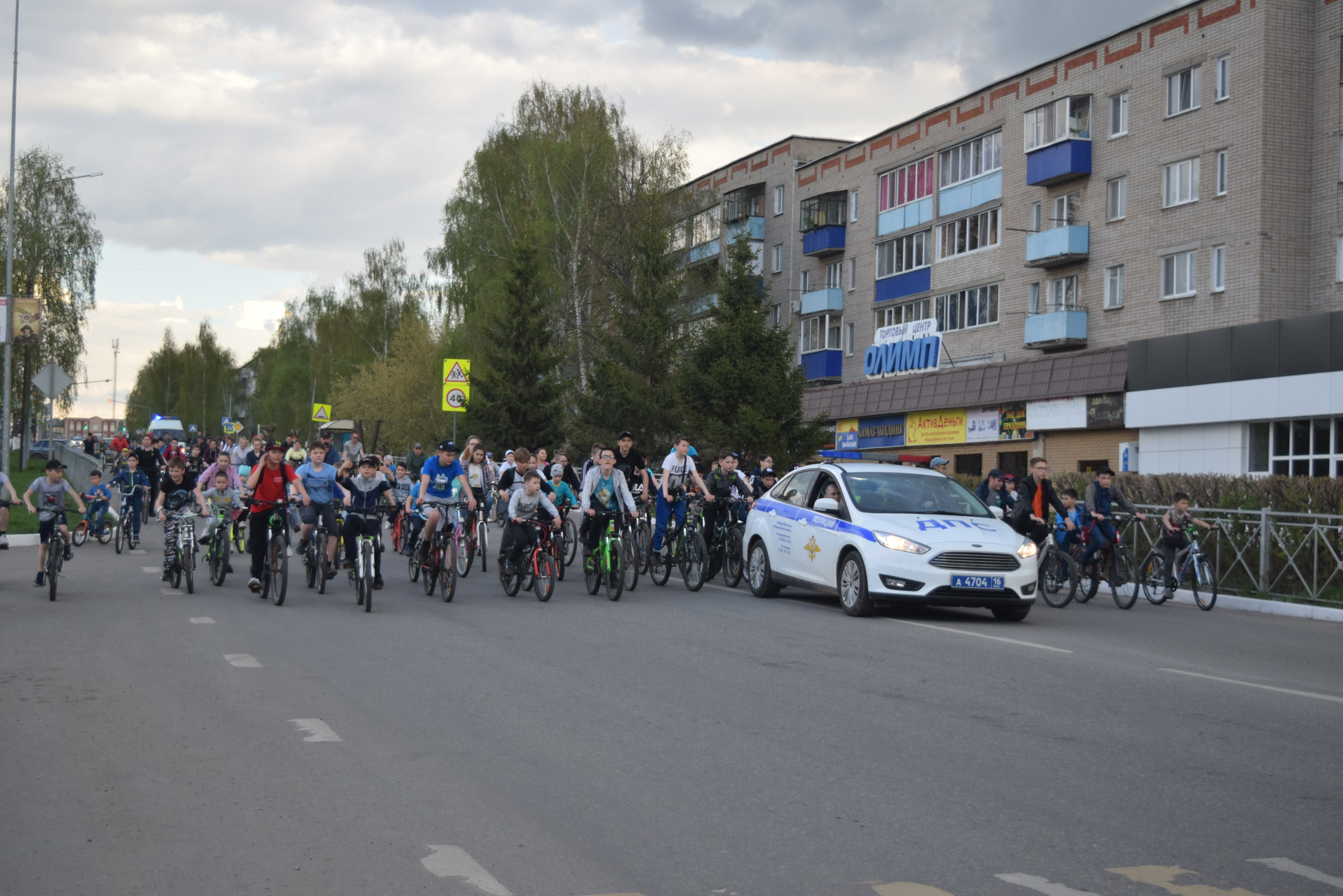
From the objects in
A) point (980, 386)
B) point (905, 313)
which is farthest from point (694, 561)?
point (905, 313)

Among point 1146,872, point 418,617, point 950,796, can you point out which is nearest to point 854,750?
point 950,796

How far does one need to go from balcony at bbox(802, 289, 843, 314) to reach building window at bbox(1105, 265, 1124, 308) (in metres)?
15.9

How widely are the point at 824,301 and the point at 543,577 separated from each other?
4180 centimetres

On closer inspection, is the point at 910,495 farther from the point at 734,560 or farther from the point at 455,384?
the point at 455,384

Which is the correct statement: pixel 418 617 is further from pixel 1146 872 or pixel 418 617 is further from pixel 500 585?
pixel 1146 872

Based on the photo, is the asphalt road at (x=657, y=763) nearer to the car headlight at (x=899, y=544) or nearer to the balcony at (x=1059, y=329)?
the car headlight at (x=899, y=544)

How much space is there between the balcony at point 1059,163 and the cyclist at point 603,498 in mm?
29396

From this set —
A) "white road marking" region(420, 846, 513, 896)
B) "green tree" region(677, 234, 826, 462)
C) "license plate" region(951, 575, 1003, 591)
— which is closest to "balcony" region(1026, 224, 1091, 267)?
"green tree" region(677, 234, 826, 462)

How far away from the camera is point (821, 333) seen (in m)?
58.0

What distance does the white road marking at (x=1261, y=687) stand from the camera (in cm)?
997

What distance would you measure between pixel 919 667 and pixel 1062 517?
960 cm

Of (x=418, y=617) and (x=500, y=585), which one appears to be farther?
(x=500, y=585)

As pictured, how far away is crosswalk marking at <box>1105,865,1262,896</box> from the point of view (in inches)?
198

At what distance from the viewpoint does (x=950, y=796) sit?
6.54 metres
